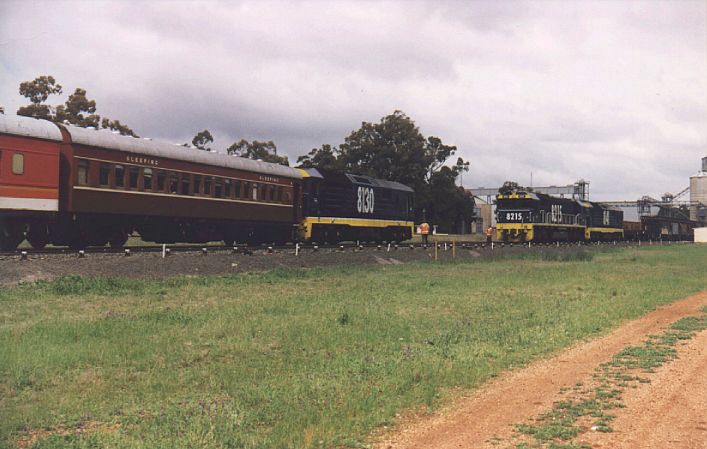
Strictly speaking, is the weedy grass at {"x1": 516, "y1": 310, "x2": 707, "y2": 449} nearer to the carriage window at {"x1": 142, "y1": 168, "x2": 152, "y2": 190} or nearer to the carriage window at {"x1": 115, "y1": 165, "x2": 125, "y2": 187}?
the carriage window at {"x1": 115, "y1": 165, "x2": 125, "y2": 187}

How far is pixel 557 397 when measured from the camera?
8195 mm

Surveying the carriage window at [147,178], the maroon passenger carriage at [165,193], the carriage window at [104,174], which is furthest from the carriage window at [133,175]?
the carriage window at [104,174]

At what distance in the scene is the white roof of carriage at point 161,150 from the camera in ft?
72.3

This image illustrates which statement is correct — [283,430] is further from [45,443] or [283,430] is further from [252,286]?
[252,286]

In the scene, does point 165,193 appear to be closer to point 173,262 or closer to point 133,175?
point 133,175

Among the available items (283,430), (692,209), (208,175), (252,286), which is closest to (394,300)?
(252,286)

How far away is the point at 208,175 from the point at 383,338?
17.4 meters

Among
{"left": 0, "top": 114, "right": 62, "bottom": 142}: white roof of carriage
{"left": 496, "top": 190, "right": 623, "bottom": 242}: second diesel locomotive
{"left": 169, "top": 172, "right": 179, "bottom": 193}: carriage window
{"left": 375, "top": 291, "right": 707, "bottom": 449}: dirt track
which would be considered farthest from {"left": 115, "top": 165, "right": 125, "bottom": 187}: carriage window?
{"left": 496, "top": 190, "right": 623, "bottom": 242}: second diesel locomotive

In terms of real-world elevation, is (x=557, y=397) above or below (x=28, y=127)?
below

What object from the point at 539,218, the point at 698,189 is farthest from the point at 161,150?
the point at 698,189

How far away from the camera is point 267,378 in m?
9.34

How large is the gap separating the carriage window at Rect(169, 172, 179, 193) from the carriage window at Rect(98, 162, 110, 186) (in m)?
3.12

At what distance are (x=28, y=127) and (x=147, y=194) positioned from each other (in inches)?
208

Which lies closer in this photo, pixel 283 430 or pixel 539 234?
pixel 283 430
